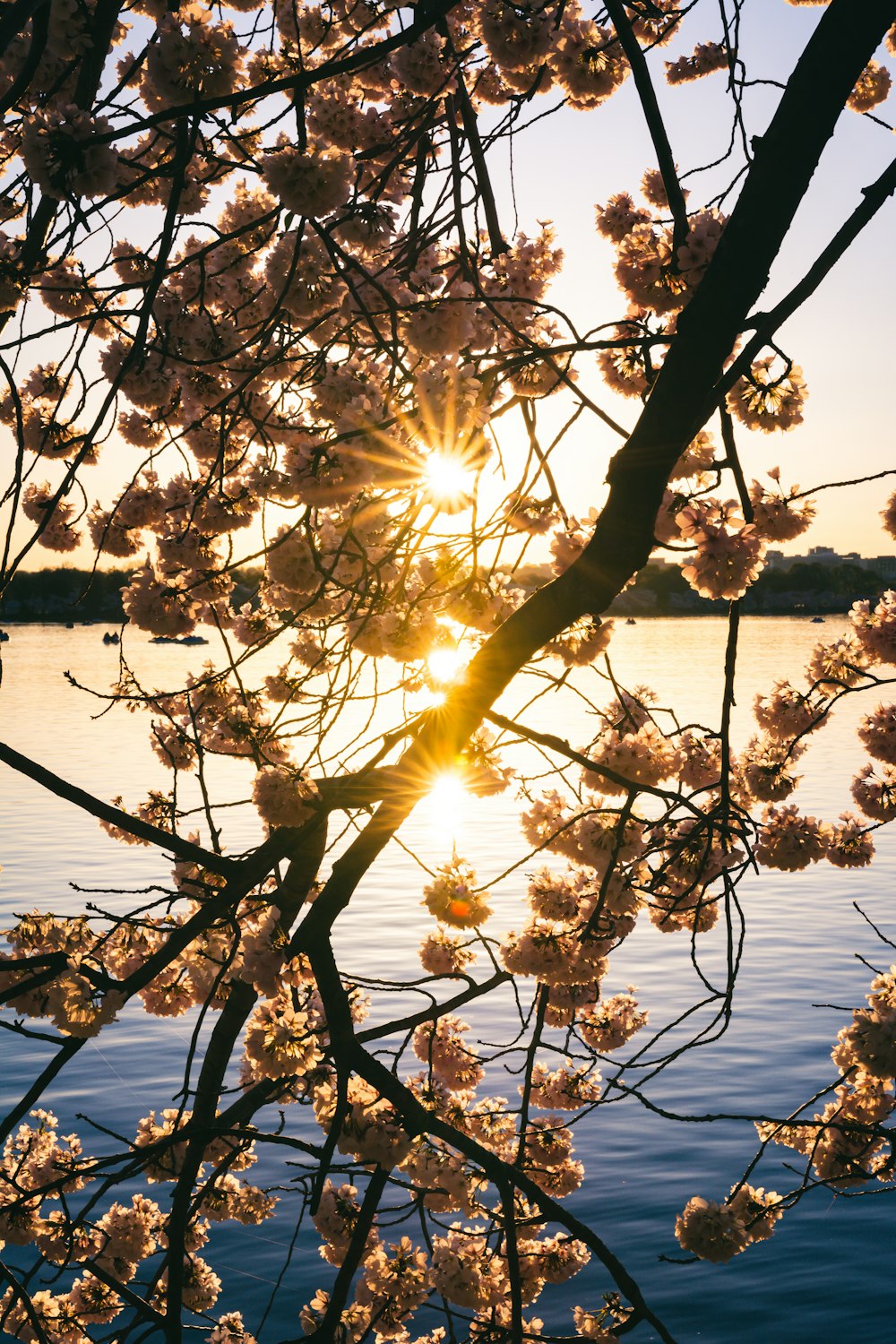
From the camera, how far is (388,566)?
4.30 metres

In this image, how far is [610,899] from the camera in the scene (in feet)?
16.3

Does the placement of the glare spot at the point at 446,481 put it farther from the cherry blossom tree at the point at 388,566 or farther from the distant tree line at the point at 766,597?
the distant tree line at the point at 766,597

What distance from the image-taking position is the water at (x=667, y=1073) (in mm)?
8680

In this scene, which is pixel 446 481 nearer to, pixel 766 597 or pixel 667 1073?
pixel 667 1073

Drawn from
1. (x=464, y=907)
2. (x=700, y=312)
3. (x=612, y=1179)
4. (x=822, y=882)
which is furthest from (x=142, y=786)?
(x=700, y=312)

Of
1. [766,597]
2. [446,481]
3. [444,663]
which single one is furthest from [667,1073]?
[766,597]

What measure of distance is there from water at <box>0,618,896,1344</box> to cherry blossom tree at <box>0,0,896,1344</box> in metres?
1.17

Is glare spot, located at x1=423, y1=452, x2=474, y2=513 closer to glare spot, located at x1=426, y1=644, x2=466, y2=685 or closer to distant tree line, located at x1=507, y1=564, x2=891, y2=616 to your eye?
glare spot, located at x1=426, y1=644, x2=466, y2=685

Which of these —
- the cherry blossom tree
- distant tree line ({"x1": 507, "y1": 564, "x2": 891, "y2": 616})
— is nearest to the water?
the cherry blossom tree

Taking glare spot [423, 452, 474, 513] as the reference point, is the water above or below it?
below

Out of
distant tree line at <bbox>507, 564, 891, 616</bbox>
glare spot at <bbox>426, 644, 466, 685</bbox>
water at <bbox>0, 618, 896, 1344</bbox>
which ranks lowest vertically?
water at <bbox>0, 618, 896, 1344</bbox>

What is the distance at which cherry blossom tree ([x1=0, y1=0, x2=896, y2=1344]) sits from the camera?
3336mm

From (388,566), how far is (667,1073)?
9.13 meters

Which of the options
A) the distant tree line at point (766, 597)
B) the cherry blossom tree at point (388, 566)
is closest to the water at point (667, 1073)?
the cherry blossom tree at point (388, 566)
